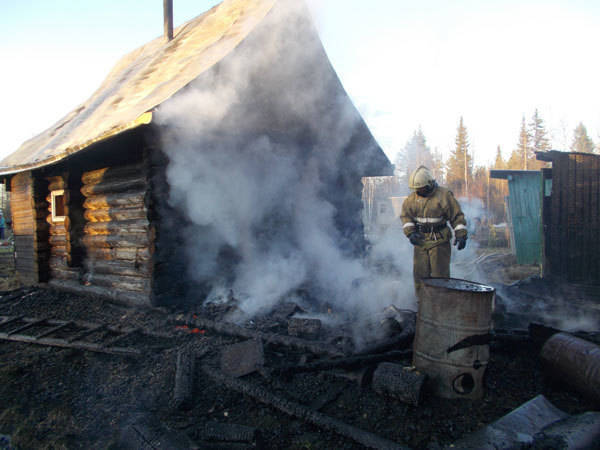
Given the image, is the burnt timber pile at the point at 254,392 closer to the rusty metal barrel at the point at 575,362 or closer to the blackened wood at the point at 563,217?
the rusty metal barrel at the point at 575,362

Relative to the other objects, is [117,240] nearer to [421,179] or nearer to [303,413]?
[303,413]

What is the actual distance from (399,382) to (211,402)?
161 centimetres

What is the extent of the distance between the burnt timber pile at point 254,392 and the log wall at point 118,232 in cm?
149

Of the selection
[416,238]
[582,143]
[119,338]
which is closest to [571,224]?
[416,238]

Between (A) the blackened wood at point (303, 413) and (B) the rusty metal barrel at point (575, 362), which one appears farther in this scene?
(B) the rusty metal barrel at point (575, 362)

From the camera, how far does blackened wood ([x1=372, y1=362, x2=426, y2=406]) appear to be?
276cm

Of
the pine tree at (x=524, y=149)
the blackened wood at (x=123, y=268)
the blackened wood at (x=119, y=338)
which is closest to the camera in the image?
the blackened wood at (x=119, y=338)

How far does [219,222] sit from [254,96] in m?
2.53

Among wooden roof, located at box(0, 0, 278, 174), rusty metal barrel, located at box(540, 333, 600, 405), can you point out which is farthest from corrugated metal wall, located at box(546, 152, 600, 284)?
wooden roof, located at box(0, 0, 278, 174)

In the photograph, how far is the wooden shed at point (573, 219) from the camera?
7.05 m

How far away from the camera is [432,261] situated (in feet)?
15.3

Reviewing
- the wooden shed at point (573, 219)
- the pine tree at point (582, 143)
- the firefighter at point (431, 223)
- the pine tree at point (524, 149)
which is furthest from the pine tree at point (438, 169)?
the firefighter at point (431, 223)

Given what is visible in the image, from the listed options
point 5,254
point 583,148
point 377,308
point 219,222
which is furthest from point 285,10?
point 583,148

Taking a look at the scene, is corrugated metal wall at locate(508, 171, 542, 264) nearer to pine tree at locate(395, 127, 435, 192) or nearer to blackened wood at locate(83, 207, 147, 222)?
blackened wood at locate(83, 207, 147, 222)
